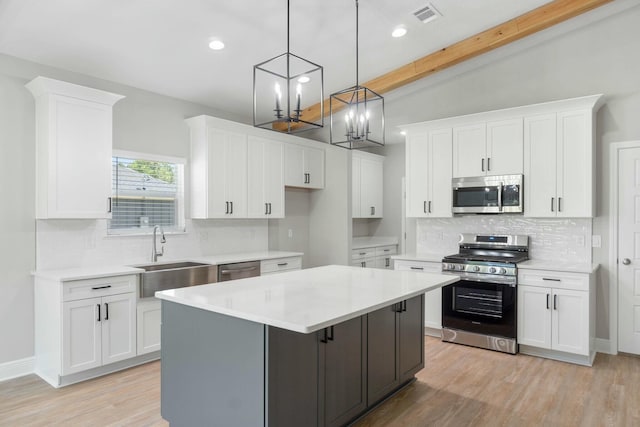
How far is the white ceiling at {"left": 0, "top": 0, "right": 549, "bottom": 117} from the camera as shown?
3203 mm

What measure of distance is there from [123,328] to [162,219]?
4.44ft

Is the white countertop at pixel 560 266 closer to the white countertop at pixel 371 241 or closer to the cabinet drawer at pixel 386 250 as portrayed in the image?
the white countertop at pixel 371 241

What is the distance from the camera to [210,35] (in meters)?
3.68

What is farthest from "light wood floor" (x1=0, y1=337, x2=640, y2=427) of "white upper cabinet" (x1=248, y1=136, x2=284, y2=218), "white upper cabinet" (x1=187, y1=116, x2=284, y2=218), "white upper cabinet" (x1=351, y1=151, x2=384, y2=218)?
"white upper cabinet" (x1=351, y1=151, x2=384, y2=218)

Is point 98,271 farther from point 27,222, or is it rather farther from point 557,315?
point 557,315

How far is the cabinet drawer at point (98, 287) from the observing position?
3.26 metres

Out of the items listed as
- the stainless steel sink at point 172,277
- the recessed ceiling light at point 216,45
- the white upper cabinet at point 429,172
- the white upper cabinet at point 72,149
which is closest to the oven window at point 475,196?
A: the white upper cabinet at point 429,172

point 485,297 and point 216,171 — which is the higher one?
point 216,171

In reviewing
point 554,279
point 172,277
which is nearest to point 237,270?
point 172,277

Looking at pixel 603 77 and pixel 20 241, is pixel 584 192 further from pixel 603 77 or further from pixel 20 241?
pixel 20 241

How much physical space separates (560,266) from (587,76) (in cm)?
201

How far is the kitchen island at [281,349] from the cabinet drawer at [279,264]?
1871 millimetres

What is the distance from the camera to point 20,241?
3.52 m

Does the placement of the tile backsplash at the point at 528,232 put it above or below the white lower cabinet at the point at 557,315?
above
